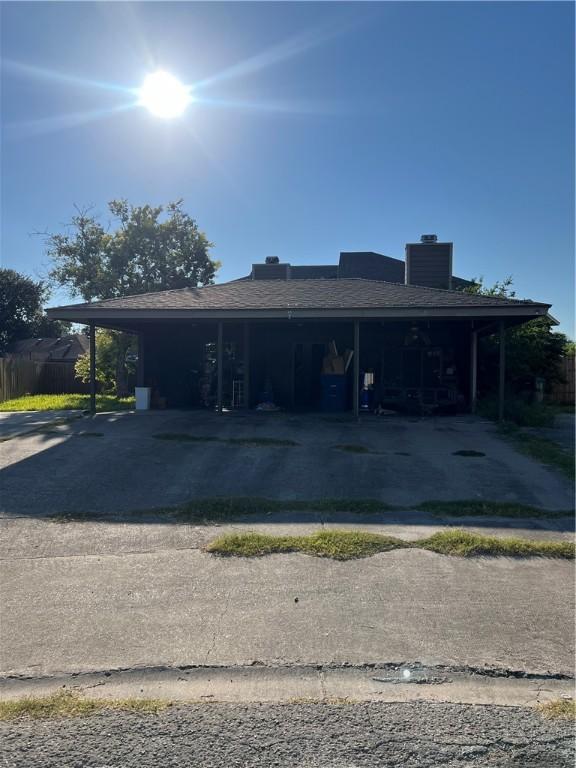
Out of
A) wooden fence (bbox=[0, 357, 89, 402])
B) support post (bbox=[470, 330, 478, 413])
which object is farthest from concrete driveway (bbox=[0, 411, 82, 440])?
support post (bbox=[470, 330, 478, 413])

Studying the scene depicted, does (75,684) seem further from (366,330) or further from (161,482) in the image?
(366,330)

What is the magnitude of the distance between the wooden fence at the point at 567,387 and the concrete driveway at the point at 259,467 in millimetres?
10954

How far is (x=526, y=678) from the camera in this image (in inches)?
130

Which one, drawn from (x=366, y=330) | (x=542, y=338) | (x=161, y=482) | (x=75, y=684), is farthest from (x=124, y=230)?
(x=75, y=684)

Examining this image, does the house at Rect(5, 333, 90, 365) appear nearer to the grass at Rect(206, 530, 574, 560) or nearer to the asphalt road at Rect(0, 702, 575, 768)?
the grass at Rect(206, 530, 574, 560)

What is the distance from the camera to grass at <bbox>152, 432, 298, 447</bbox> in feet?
33.4

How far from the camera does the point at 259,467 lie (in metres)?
8.53

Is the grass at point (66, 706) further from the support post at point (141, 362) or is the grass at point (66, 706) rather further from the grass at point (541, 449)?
the support post at point (141, 362)

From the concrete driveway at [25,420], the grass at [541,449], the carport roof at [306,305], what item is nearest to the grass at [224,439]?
the carport roof at [306,305]

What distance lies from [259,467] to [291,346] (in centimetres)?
845

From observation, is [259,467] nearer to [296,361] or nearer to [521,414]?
[521,414]

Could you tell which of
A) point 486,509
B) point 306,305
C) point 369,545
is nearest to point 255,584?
point 369,545

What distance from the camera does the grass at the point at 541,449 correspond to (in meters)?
8.80

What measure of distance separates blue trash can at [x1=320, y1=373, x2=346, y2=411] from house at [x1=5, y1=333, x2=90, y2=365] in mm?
22546
